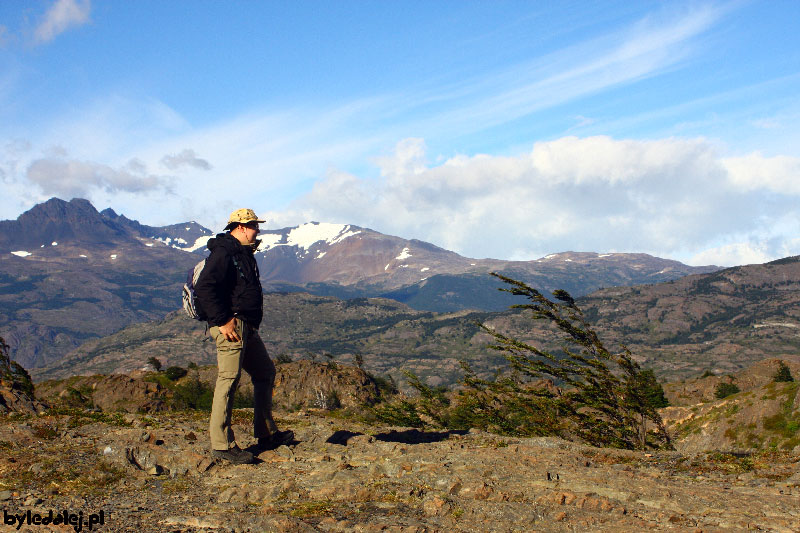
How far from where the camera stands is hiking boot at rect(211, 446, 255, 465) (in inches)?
424

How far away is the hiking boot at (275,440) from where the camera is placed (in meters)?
12.4

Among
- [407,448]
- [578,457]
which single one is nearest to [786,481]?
[578,457]

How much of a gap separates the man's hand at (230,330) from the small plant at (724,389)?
65.3 metres

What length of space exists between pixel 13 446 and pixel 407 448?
7.79m

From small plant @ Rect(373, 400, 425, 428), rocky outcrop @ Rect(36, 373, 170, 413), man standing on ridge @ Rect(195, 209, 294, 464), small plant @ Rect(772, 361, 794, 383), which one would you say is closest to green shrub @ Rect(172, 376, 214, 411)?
rocky outcrop @ Rect(36, 373, 170, 413)

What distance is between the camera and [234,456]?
10.8 metres

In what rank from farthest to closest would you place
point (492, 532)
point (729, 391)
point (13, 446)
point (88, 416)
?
point (729, 391) → point (88, 416) → point (13, 446) → point (492, 532)

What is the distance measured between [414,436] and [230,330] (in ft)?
22.1

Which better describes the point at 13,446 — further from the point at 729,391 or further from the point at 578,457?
the point at 729,391

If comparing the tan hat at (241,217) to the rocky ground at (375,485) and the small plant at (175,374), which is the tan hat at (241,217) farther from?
the small plant at (175,374)

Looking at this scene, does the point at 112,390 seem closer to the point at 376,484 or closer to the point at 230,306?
the point at 230,306

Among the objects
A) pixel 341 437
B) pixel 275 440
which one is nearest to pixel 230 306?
pixel 275 440

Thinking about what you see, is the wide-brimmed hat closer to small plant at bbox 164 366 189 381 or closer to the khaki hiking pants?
the khaki hiking pants

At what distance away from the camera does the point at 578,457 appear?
477 inches
